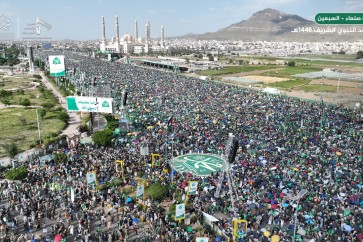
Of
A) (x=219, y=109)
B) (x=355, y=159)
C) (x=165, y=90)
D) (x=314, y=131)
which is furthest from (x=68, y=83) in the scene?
(x=355, y=159)

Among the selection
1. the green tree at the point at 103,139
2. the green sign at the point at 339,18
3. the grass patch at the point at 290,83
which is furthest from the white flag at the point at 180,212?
the grass patch at the point at 290,83

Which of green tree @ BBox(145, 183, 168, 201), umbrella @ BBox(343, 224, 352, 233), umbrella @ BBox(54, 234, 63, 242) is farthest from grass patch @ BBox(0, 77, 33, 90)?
umbrella @ BBox(343, 224, 352, 233)

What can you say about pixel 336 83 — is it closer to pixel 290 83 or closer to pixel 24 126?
pixel 290 83

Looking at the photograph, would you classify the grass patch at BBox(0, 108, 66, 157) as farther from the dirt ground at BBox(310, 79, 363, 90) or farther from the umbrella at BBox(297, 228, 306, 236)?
the dirt ground at BBox(310, 79, 363, 90)

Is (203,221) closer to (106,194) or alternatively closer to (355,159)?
(106,194)

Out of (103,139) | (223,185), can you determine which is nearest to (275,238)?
(223,185)

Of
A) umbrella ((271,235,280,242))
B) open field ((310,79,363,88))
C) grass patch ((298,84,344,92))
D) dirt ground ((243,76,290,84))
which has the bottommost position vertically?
umbrella ((271,235,280,242))
